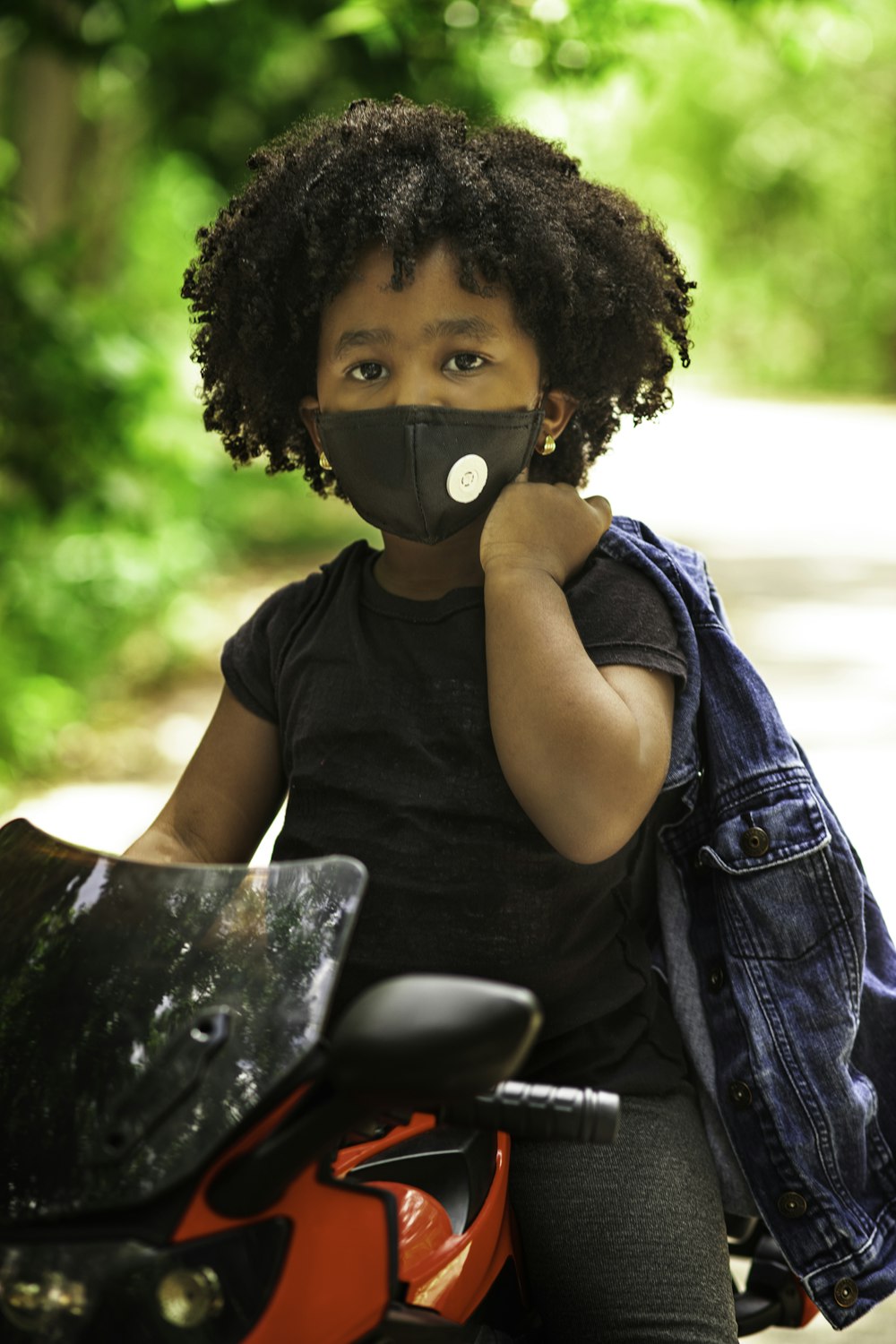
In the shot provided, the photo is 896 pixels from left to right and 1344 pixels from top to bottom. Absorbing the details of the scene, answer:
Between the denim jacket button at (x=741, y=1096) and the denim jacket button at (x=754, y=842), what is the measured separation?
288 mm

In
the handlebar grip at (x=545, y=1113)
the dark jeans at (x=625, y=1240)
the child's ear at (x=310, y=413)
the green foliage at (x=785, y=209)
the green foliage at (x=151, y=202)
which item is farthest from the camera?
the green foliage at (x=785, y=209)

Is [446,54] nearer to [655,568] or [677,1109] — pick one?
[655,568]


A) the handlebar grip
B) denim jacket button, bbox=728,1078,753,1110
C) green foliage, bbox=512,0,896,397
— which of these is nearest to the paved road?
denim jacket button, bbox=728,1078,753,1110

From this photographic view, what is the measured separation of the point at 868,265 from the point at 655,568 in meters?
35.7

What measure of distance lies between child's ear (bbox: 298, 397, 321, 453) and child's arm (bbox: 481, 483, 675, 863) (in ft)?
1.48

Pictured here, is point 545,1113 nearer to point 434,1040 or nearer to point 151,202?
point 434,1040

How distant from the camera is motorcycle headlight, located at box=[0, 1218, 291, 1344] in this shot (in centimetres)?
129

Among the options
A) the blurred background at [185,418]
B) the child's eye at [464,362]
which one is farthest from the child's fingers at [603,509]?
the blurred background at [185,418]

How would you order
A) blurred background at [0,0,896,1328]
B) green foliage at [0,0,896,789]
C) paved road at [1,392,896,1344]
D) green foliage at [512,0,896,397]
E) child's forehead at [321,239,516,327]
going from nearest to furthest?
child's forehead at [321,239,516,327]
green foliage at [0,0,896,789]
blurred background at [0,0,896,1328]
paved road at [1,392,896,1344]
green foliage at [512,0,896,397]

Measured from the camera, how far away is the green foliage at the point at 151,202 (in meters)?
4.50

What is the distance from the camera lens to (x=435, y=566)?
7.36 ft

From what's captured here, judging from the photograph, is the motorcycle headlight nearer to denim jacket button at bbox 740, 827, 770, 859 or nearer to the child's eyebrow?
denim jacket button at bbox 740, 827, 770, 859

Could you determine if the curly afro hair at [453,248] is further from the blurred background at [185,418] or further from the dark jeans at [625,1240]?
the dark jeans at [625,1240]

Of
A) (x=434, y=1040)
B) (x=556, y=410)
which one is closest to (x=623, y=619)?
(x=556, y=410)
